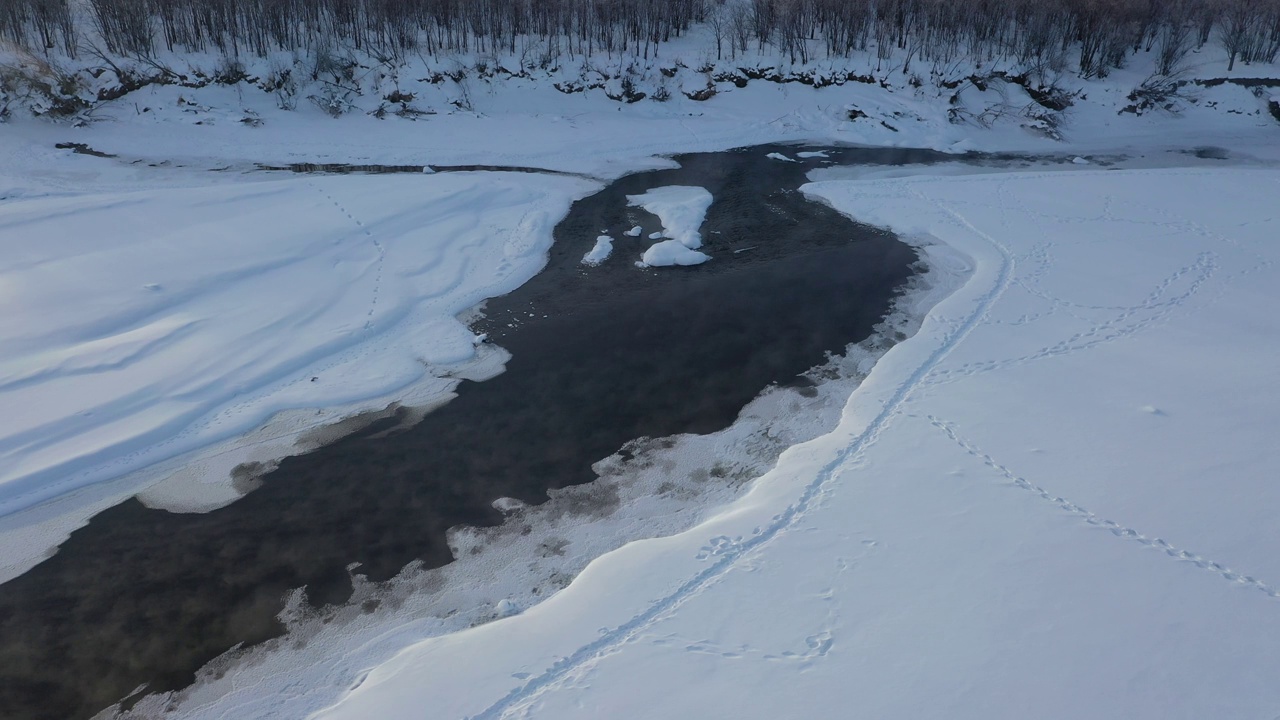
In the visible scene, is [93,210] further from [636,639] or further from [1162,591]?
[1162,591]

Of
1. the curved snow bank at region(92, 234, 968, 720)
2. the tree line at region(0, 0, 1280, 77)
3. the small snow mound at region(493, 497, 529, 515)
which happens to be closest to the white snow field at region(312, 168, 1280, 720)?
the curved snow bank at region(92, 234, 968, 720)

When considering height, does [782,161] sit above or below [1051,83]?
below

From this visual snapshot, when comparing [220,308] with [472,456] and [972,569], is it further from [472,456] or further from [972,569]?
[972,569]

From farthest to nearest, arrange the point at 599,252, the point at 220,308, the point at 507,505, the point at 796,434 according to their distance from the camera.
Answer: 1. the point at 599,252
2. the point at 220,308
3. the point at 796,434
4. the point at 507,505

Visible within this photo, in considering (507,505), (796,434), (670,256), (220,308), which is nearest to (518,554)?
(507,505)

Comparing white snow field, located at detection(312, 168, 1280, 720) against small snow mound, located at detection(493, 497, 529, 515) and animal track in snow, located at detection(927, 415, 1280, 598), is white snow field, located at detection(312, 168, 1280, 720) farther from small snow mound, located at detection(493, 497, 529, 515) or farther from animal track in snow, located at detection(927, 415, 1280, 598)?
small snow mound, located at detection(493, 497, 529, 515)

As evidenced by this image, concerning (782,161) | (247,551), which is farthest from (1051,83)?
(247,551)

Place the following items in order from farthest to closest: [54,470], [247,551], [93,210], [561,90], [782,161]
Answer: [561,90] < [782,161] < [93,210] < [54,470] < [247,551]
